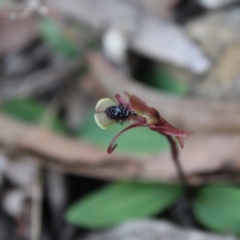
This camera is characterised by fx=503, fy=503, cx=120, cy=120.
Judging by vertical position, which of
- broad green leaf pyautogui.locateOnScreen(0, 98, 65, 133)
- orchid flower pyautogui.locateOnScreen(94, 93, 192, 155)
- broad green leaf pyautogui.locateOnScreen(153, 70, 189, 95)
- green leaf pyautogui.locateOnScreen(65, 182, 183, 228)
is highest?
orchid flower pyautogui.locateOnScreen(94, 93, 192, 155)

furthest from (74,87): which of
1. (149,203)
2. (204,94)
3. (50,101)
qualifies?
(149,203)

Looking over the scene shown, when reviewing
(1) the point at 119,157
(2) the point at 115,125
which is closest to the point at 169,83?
(2) the point at 115,125

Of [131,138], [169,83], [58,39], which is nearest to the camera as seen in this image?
[131,138]

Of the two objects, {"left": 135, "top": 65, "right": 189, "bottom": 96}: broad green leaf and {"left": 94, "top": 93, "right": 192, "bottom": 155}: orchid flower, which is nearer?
{"left": 94, "top": 93, "right": 192, "bottom": 155}: orchid flower

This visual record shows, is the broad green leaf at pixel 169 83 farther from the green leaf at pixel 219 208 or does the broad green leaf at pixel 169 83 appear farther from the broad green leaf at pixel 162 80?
the green leaf at pixel 219 208

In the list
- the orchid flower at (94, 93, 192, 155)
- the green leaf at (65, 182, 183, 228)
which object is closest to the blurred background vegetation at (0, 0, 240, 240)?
the green leaf at (65, 182, 183, 228)

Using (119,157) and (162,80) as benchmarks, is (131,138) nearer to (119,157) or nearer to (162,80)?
(119,157)

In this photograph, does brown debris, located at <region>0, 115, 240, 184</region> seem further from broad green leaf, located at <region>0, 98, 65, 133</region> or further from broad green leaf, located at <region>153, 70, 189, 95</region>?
broad green leaf, located at <region>153, 70, 189, 95</region>
